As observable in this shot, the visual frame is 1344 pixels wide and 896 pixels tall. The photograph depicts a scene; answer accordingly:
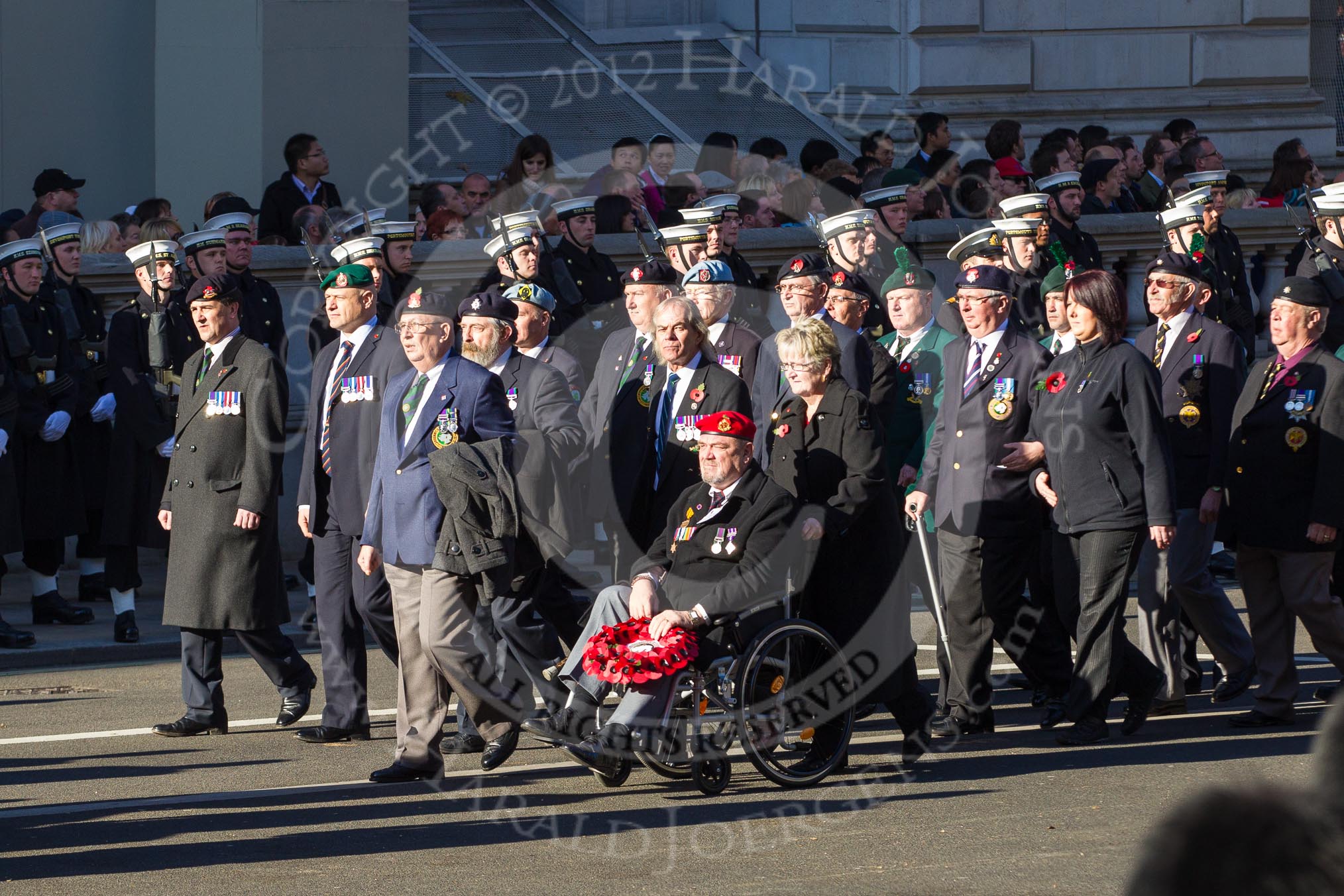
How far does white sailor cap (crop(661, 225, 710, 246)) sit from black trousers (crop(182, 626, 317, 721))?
3.80m

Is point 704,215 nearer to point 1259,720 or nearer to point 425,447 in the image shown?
point 425,447

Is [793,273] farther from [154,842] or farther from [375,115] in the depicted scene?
[375,115]

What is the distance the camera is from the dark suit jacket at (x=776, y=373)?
9.05m

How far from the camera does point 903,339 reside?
962 centimetres

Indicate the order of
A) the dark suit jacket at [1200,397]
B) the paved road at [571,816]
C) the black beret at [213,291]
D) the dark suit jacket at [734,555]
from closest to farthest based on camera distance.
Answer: the paved road at [571,816] < the dark suit jacket at [734,555] < the black beret at [213,291] < the dark suit jacket at [1200,397]

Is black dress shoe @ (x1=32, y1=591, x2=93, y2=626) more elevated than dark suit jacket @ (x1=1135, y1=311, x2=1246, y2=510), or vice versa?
dark suit jacket @ (x1=1135, y1=311, x2=1246, y2=510)

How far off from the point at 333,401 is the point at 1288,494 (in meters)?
4.20

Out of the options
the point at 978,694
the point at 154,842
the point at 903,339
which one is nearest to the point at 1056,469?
the point at 978,694

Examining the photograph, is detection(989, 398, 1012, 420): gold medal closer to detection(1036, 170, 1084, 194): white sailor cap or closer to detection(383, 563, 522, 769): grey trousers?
detection(383, 563, 522, 769): grey trousers

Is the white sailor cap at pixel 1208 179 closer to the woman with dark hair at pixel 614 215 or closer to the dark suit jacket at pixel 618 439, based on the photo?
the woman with dark hair at pixel 614 215

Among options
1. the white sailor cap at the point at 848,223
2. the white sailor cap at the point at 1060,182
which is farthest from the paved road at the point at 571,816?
the white sailor cap at the point at 1060,182

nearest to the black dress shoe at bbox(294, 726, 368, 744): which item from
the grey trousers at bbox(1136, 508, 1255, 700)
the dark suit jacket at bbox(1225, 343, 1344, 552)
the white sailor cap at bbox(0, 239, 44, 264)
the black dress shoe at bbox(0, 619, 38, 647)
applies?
the black dress shoe at bbox(0, 619, 38, 647)

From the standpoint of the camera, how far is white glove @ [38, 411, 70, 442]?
1157cm

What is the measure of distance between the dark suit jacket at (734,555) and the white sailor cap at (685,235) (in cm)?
419
